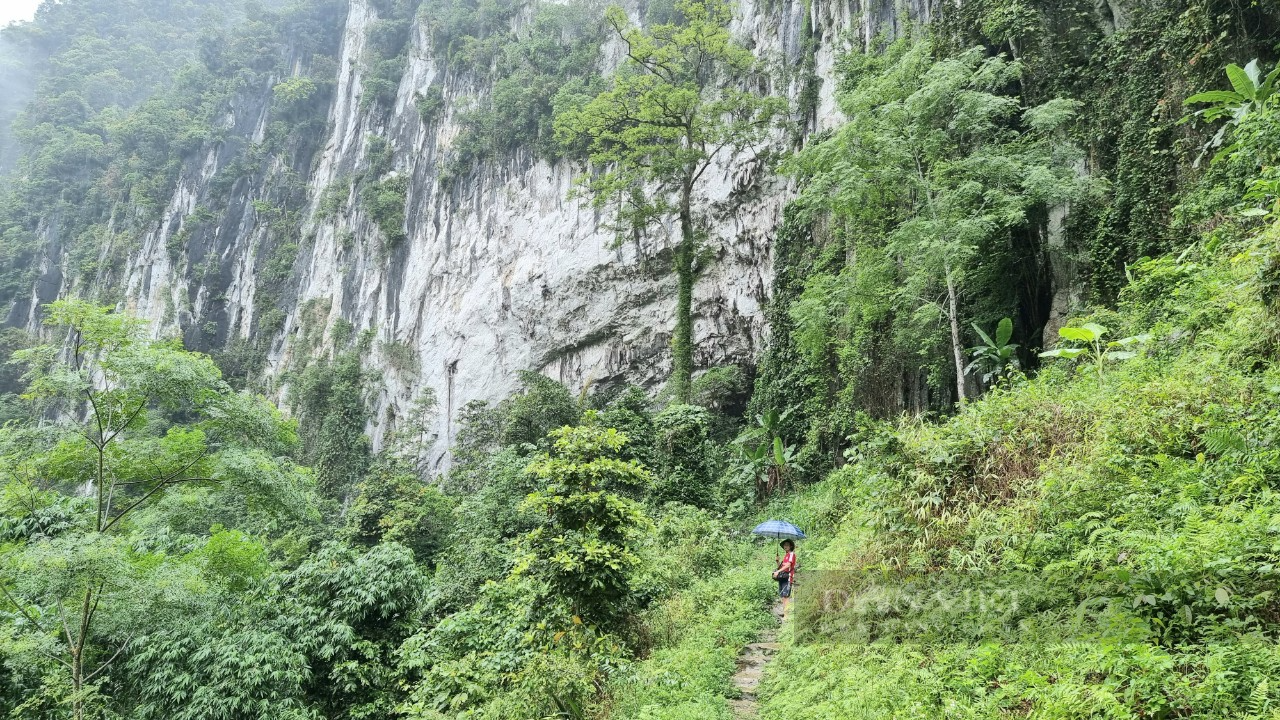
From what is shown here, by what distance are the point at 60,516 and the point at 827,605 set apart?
31.5 feet

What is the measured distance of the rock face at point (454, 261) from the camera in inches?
734

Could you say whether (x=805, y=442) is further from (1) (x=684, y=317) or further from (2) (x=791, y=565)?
(2) (x=791, y=565)

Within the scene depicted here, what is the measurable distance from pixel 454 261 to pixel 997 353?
21.7 meters

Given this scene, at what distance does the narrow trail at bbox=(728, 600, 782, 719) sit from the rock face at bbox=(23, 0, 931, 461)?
1255cm

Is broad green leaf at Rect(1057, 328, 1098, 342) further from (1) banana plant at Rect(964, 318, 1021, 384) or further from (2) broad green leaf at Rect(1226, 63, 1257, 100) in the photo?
(2) broad green leaf at Rect(1226, 63, 1257, 100)

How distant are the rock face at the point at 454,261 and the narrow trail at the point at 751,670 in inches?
494

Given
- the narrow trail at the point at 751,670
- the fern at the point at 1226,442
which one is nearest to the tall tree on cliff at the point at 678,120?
the narrow trail at the point at 751,670

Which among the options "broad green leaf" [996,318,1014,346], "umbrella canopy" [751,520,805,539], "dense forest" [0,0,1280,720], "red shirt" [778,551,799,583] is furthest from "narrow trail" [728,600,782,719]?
"broad green leaf" [996,318,1014,346]

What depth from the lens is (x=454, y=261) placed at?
1054 inches

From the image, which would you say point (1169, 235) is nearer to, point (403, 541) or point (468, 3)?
point (403, 541)

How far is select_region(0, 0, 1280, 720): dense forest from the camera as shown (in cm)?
382

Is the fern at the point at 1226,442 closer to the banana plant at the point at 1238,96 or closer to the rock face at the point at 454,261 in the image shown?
the banana plant at the point at 1238,96

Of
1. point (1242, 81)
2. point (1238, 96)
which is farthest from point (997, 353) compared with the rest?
point (1242, 81)

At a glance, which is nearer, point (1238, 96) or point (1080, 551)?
point (1080, 551)
